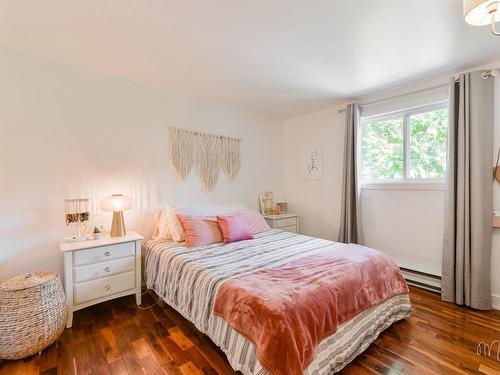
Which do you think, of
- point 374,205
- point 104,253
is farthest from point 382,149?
point 104,253

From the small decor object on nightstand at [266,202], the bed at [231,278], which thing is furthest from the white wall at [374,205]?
the bed at [231,278]

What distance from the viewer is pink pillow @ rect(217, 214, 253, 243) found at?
2646 millimetres

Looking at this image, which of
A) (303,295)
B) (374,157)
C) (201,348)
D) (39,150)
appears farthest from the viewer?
(374,157)

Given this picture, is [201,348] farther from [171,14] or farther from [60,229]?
[171,14]

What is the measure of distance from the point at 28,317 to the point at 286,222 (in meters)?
3.02

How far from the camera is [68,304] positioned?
6.53ft

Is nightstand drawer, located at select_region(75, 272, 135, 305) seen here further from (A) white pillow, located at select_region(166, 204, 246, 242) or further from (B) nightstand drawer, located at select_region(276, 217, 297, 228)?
(B) nightstand drawer, located at select_region(276, 217, 297, 228)

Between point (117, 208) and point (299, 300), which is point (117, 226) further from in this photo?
point (299, 300)

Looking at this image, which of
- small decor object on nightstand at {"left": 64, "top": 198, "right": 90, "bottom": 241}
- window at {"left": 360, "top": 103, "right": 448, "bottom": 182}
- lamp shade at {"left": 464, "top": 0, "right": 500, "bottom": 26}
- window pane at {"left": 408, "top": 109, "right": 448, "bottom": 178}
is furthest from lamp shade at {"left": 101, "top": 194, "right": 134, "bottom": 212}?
window pane at {"left": 408, "top": 109, "right": 448, "bottom": 178}

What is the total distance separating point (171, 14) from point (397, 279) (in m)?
2.70

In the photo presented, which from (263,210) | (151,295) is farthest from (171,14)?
(263,210)

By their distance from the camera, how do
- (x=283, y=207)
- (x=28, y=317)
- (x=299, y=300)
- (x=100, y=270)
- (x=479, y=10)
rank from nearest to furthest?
1. (x=479, y=10)
2. (x=299, y=300)
3. (x=28, y=317)
4. (x=100, y=270)
5. (x=283, y=207)

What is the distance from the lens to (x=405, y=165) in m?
2.96

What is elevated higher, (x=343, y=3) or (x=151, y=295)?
(x=343, y=3)
